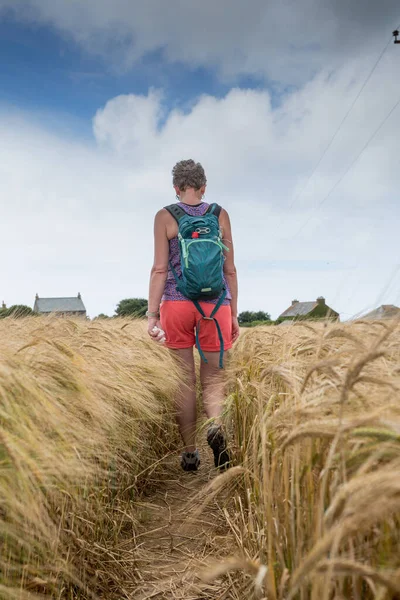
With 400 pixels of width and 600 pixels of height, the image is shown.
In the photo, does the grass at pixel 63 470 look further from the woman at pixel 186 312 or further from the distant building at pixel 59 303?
the distant building at pixel 59 303

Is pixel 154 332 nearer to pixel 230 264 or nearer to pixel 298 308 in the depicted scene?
pixel 230 264

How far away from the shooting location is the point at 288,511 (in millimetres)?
1320

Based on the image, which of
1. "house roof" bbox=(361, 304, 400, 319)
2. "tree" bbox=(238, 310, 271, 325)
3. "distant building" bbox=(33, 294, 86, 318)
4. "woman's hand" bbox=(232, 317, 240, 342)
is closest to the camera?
"house roof" bbox=(361, 304, 400, 319)

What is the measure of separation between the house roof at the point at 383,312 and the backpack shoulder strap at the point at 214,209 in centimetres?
137

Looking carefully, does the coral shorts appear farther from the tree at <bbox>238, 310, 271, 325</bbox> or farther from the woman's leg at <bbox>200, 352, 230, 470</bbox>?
the tree at <bbox>238, 310, 271, 325</bbox>

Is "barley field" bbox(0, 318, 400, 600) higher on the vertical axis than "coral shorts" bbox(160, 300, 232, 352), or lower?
lower

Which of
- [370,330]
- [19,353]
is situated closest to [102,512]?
[19,353]

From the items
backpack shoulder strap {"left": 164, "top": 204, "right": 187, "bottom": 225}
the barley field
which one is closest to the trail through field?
the barley field

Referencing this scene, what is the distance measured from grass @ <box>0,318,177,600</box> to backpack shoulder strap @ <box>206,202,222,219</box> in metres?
1.00

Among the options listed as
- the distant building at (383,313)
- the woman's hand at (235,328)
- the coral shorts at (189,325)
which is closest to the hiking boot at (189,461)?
the coral shorts at (189,325)

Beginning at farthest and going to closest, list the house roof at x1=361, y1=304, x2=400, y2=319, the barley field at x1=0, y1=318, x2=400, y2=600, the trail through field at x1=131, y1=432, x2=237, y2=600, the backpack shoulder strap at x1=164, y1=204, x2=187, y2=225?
the backpack shoulder strap at x1=164, y1=204, x2=187, y2=225 < the trail through field at x1=131, y1=432, x2=237, y2=600 < the house roof at x1=361, y1=304, x2=400, y2=319 < the barley field at x1=0, y1=318, x2=400, y2=600

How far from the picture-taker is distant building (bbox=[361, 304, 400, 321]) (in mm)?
1694

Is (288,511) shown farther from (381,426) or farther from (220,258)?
(220,258)

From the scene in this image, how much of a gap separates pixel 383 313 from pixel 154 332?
64.5 inches
